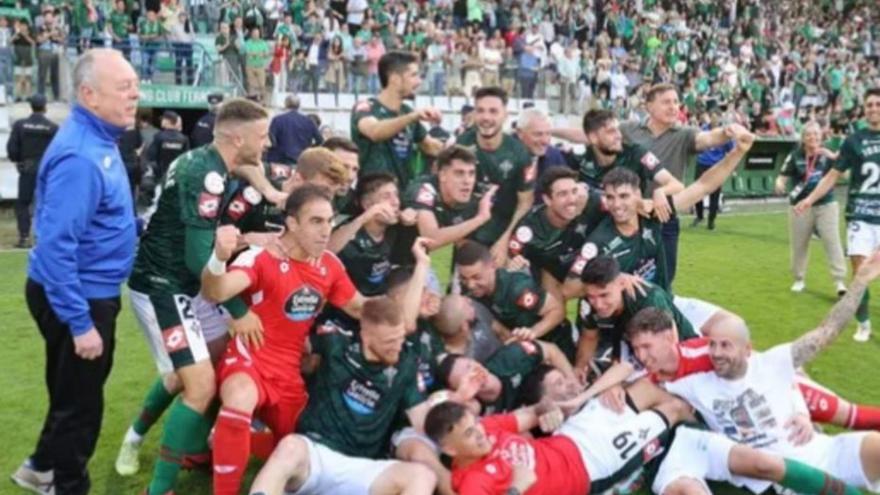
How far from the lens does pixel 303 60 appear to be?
19.7m

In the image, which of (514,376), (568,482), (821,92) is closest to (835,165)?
(514,376)

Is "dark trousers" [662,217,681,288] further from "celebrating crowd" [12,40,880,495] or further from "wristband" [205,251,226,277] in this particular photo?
"wristband" [205,251,226,277]

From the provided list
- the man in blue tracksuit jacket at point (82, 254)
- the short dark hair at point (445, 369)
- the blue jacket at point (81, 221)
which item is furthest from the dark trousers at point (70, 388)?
the short dark hair at point (445, 369)

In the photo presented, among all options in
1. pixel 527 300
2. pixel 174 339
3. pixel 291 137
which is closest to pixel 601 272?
pixel 527 300

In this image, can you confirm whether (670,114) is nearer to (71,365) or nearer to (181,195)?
(181,195)

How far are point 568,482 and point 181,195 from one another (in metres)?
2.48

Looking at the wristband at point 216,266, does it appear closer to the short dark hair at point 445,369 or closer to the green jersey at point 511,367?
the short dark hair at point 445,369

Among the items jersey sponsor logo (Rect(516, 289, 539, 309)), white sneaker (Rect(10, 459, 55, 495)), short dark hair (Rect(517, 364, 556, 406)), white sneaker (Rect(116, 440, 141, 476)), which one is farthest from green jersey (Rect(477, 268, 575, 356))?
white sneaker (Rect(10, 459, 55, 495))

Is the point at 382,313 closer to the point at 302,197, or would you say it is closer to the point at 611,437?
the point at 302,197

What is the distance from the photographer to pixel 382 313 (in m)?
4.73

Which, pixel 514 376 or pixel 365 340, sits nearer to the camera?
pixel 365 340

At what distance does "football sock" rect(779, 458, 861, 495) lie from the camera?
4.66 metres

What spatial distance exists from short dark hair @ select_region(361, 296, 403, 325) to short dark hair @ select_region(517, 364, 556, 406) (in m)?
1.11

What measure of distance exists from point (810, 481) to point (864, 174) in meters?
4.93
